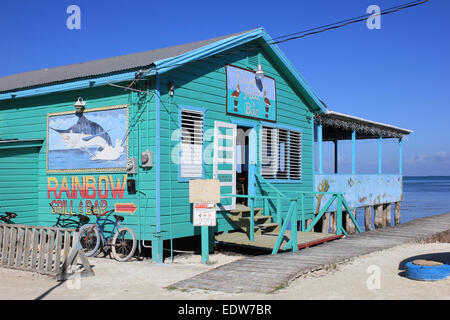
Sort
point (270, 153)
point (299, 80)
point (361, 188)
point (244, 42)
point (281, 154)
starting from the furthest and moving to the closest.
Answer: point (361, 188) → point (299, 80) → point (281, 154) → point (270, 153) → point (244, 42)

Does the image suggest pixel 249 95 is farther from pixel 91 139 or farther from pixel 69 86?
pixel 69 86

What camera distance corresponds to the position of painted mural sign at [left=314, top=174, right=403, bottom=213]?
54.1ft

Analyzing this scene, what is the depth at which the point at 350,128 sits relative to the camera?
58.3 ft

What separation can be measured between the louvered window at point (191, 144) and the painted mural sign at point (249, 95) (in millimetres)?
1283

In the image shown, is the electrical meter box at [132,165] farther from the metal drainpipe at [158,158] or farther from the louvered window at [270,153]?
the louvered window at [270,153]

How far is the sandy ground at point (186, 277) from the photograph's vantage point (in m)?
6.81

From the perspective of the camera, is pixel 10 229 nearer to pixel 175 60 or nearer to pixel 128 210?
pixel 128 210

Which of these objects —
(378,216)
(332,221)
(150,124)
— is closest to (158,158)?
(150,124)

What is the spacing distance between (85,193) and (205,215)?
10.2 ft

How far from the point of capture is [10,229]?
29.5 ft

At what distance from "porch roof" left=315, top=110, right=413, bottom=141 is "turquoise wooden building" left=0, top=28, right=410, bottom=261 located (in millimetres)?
3084

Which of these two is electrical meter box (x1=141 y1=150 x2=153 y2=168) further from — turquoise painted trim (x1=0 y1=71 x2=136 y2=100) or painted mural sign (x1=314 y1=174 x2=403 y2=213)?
painted mural sign (x1=314 y1=174 x2=403 y2=213)
